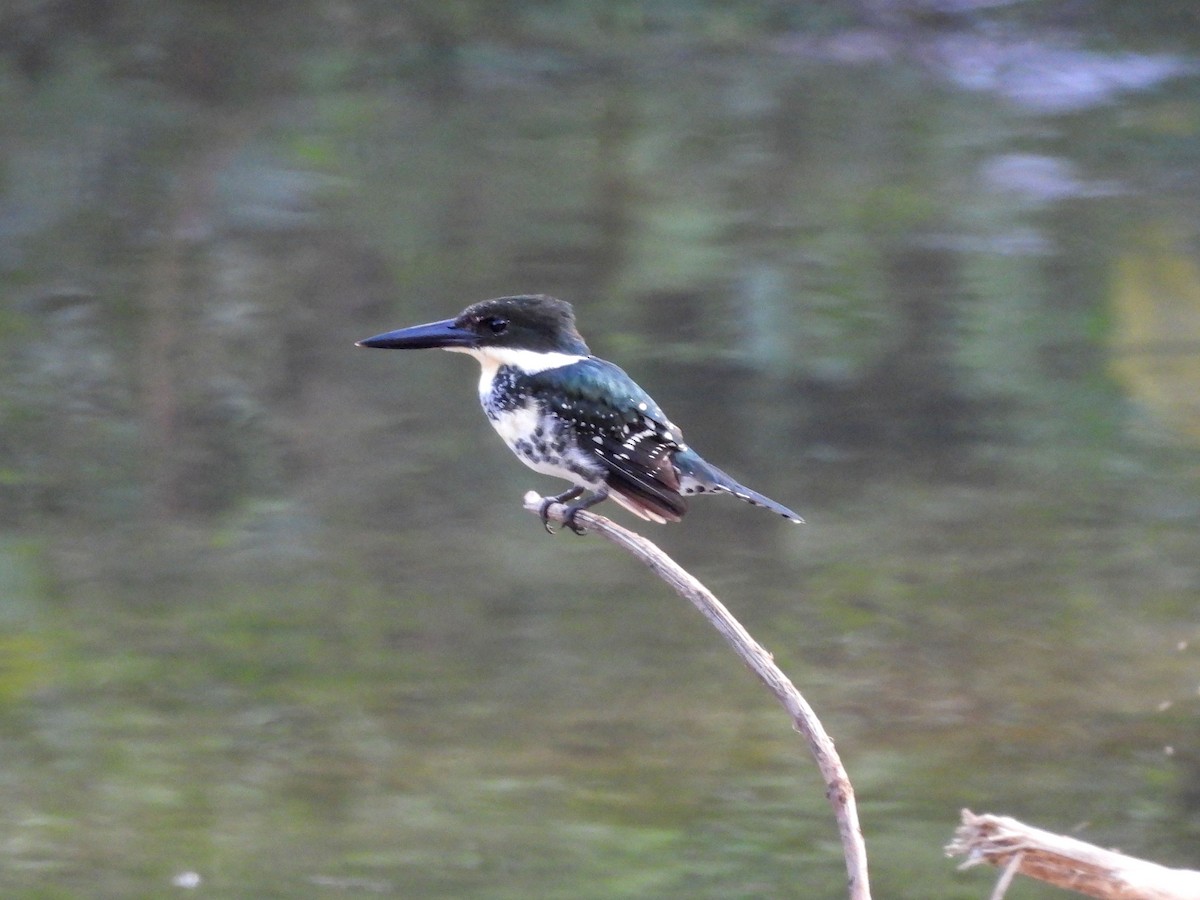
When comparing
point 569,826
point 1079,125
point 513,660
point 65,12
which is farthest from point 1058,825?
point 65,12

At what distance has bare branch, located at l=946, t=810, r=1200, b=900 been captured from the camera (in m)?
1.81

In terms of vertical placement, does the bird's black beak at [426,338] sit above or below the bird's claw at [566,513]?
above

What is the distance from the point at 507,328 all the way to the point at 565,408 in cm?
17

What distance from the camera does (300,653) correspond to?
4.98 meters

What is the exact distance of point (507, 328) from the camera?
9.25 ft

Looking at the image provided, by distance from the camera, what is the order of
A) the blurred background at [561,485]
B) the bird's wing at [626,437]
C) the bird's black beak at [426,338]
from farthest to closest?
Result: the blurred background at [561,485], the bird's wing at [626,437], the bird's black beak at [426,338]

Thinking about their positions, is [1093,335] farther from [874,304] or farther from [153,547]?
[153,547]

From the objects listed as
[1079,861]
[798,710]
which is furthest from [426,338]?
[1079,861]

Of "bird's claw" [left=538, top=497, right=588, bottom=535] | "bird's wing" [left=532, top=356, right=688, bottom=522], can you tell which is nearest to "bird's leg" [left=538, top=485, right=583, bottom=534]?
"bird's claw" [left=538, top=497, right=588, bottom=535]

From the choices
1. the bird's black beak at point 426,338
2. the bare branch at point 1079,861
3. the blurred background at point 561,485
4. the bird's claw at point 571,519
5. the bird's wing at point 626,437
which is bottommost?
the blurred background at point 561,485

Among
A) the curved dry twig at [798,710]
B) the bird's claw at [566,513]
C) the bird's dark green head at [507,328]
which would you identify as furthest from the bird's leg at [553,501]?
the curved dry twig at [798,710]

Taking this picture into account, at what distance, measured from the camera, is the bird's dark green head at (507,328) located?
2787 millimetres

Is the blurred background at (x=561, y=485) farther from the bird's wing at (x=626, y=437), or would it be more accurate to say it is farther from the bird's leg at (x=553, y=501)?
the bird's wing at (x=626, y=437)

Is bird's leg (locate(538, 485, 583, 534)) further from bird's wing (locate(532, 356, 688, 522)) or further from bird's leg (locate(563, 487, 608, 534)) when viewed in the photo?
bird's wing (locate(532, 356, 688, 522))
